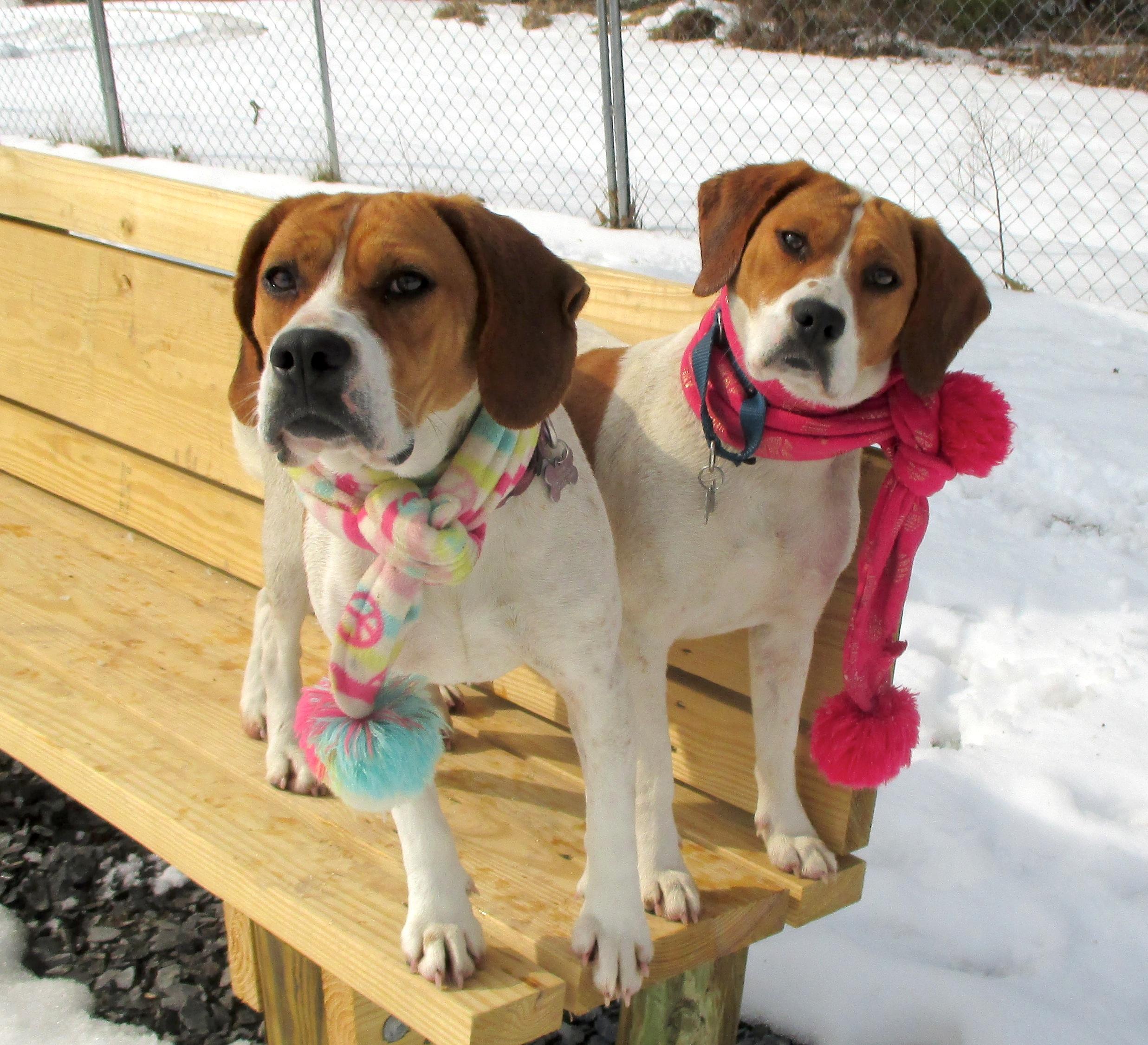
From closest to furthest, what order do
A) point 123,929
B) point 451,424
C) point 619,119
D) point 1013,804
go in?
point 451,424 < point 123,929 < point 1013,804 < point 619,119

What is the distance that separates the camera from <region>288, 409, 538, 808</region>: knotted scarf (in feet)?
5.69

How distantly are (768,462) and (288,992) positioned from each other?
51.3 inches

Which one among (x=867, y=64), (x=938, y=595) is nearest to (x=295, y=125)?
(x=867, y=64)

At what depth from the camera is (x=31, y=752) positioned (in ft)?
7.79

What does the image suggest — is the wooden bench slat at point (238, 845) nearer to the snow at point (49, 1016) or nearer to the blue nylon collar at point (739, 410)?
the snow at point (49, 1016)

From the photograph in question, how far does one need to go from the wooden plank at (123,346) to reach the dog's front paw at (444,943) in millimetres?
1499

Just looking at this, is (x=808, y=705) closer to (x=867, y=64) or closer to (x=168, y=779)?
(x=168, y=779)

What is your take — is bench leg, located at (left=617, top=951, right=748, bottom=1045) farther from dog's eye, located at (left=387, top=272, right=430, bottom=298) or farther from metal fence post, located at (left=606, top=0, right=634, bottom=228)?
metal fence post, located at (left=606, top=0, right=634, bottom=228)

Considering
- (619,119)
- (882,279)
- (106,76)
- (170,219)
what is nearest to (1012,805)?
(882,279)

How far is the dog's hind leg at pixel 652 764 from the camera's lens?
2062mm

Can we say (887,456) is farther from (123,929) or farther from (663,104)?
(663,104)

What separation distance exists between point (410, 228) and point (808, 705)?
113cm

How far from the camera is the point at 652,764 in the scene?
2096 millimetres

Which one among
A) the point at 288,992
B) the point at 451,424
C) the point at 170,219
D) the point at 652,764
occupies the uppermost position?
the point at 451,424
